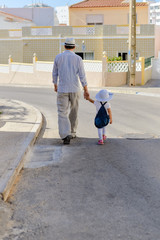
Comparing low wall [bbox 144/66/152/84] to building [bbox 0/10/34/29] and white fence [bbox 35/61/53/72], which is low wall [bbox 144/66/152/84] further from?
building [bbox 0/10/34/29]

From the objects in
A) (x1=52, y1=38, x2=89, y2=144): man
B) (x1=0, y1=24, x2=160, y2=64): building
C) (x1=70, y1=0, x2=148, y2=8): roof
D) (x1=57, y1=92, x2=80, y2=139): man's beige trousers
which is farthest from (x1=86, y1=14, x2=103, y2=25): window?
(x1=57, y1=92, x2=80, y2=139): man's beige trousers

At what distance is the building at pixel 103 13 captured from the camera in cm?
4056

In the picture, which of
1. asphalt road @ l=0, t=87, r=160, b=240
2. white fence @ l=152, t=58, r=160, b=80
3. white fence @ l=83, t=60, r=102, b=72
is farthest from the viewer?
white fence @ l=152, t=58, r=160, b=80

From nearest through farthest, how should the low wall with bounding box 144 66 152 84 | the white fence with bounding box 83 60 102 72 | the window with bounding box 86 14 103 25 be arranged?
the white fence with bounding box 83 60 102 72
the low wall with bounding box 144 66 152 84
the window with bounding box 86 14 103 25

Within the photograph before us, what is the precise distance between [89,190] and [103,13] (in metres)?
Answer: 36.7

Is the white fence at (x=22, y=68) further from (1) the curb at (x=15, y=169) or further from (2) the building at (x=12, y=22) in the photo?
(1) the curb at (x=15, y=169)

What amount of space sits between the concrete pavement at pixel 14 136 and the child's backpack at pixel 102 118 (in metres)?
1.24

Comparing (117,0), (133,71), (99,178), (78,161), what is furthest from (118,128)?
(117,0)

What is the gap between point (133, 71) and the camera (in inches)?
997

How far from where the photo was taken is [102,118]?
8.54 meters

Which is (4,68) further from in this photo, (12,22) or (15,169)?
(15,169)

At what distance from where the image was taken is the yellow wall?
40.6 metres

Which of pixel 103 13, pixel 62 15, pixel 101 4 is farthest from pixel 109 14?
pixel 62 15

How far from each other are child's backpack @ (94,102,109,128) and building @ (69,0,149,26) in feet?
108
